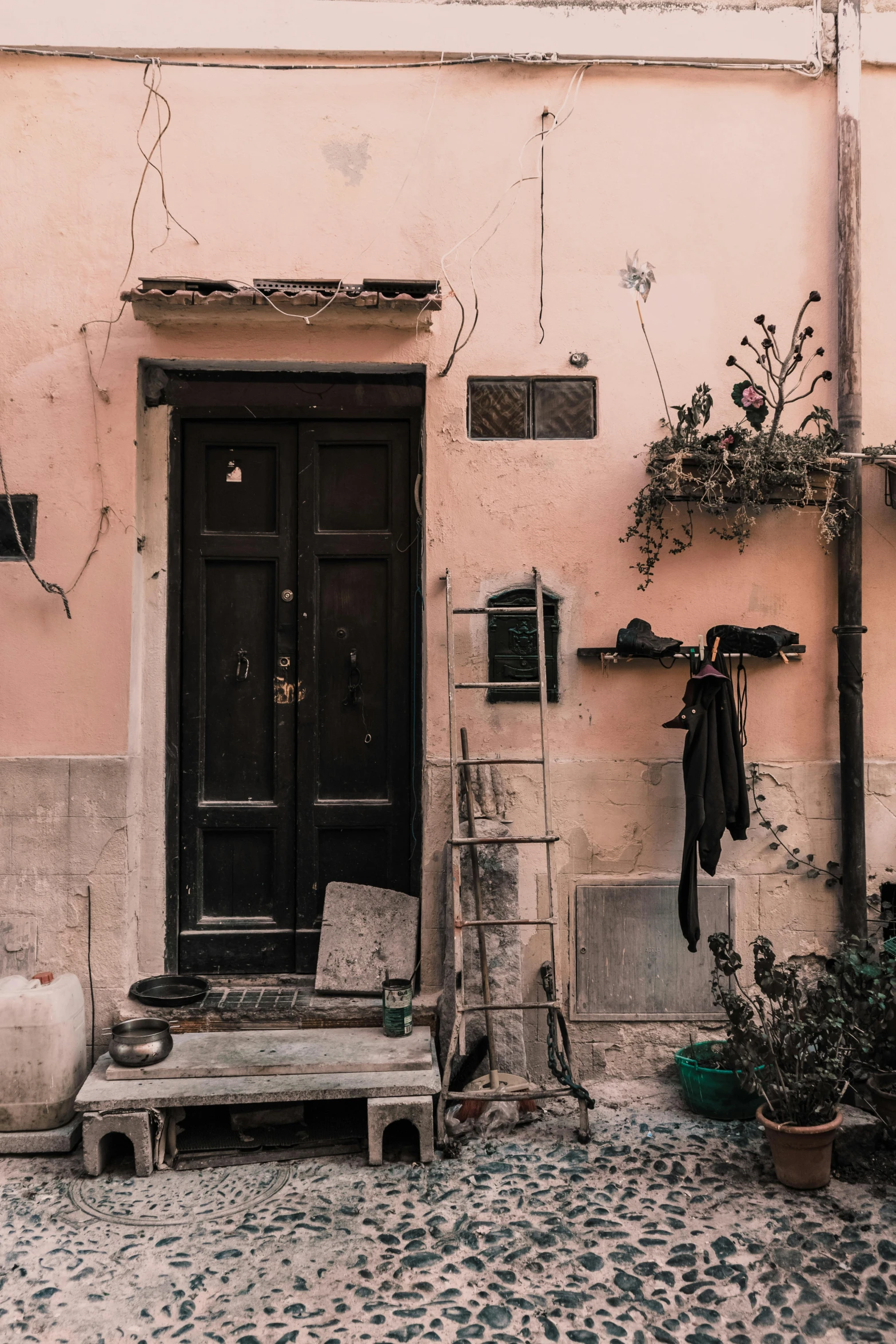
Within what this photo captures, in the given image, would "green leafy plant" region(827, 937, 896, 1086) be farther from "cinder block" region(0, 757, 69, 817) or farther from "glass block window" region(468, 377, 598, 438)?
"cinder block" region(0, 757, 69, 817)

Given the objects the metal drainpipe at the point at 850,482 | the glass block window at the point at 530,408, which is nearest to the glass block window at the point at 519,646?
the glass block window at the point at 530,408

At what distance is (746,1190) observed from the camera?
11.7ft

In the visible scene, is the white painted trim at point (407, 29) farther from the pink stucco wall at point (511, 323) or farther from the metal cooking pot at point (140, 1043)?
the metal cooking pot at point (140, 1043)

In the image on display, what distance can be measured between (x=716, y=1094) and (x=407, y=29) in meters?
5.15

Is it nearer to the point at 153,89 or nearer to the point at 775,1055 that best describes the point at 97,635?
the point at 153,89

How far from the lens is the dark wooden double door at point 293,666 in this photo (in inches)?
187

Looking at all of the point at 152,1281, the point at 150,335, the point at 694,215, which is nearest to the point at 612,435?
the point at 694,215

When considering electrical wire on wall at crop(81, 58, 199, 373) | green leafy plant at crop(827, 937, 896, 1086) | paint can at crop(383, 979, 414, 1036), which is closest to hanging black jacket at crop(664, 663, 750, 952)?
green leafy plant at crop(827, 937, 896, 1086)

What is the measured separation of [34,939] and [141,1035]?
31.9 inches

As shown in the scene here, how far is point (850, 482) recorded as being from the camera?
4531mm

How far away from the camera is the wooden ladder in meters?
3.88

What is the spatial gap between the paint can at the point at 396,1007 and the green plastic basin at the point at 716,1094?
1266mm

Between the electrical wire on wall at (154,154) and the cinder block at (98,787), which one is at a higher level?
the electrical wire on wall at (154,154)

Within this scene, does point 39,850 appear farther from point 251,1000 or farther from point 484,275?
point 484,275
